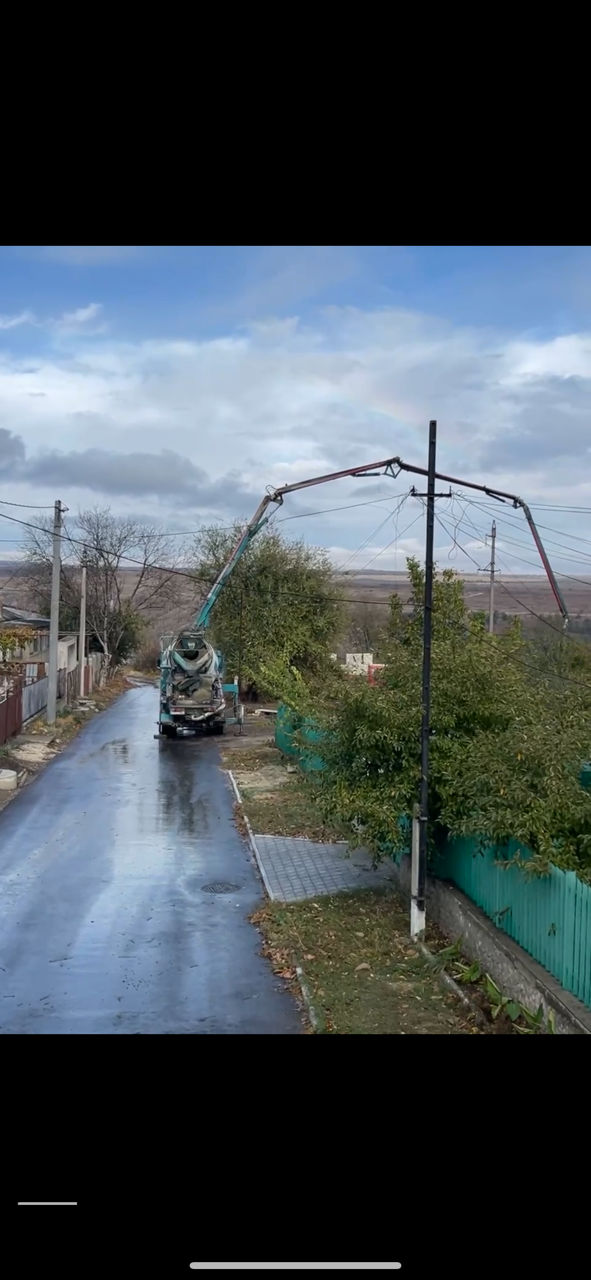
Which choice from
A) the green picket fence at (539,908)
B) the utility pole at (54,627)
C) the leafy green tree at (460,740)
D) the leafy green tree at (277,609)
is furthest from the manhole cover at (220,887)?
the leafy green tree at (277,609)

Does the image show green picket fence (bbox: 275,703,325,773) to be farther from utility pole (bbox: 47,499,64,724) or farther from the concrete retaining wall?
utility pole (bbox: 47,499,64,724)

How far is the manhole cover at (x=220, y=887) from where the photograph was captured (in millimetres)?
9023

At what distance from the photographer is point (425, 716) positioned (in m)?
7.49

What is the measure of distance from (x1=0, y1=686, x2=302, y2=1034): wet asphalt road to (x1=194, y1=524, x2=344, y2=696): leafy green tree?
1172 cm

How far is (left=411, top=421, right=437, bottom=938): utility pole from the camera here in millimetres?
7473

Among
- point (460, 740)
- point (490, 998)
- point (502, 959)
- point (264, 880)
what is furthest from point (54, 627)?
point (490, 998)

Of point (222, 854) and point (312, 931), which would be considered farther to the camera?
point (222, 854)
